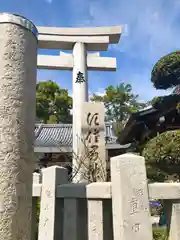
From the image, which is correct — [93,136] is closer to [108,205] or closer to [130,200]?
[108,205]

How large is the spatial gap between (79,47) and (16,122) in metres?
4.89

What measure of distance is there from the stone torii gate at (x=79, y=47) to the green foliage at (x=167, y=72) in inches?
64.6

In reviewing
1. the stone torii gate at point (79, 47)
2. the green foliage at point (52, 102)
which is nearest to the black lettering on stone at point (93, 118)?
the stone torii gate at point (79, 47)

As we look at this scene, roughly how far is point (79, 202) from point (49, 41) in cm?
525

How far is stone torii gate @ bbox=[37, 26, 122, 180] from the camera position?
618cm

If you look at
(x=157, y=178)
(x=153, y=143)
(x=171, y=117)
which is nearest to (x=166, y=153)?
(x=153, y=143)

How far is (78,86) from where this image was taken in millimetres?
5984

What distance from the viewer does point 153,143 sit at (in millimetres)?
5461

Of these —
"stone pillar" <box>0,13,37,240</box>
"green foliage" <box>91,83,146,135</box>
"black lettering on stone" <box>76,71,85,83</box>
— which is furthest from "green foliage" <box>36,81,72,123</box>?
"stone pillar" <box>0,13,37,240</box>

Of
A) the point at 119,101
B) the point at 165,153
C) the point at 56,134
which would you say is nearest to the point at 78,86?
the point at 165,153

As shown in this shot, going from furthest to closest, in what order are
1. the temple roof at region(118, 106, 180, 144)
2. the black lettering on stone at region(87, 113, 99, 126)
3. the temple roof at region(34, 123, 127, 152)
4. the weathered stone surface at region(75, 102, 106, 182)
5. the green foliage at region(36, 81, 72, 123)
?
the green foliage at region(36, 81, 72, 123), the temple roof at region(34, 123, 127, 152), the temple roof at region(118, 106, 180, 144), the black lettering on stone at region(87, 113, 99, 126), the weathered stone surface at region(75, 102, 106, 182)

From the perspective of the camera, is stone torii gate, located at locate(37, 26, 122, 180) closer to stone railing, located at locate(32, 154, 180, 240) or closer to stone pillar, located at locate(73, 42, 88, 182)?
stone pillar, located at locate(73, 42, 88, 182)

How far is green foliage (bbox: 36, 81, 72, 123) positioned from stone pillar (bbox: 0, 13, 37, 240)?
66.7 feet

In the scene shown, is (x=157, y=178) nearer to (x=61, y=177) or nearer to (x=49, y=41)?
(x=49, y=41)
